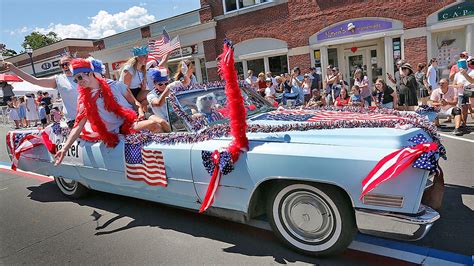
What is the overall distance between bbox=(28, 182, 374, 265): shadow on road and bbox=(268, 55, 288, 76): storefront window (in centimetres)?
1237

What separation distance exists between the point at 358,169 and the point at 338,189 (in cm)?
30

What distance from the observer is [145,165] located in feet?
12.3

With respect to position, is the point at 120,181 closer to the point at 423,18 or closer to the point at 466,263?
the point at 466,263

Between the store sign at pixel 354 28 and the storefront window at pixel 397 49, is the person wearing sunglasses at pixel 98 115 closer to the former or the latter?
the store sign at pixel 354 28

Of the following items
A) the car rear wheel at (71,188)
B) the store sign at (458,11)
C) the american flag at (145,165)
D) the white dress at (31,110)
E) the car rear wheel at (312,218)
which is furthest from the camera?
the white dress at (31,110)

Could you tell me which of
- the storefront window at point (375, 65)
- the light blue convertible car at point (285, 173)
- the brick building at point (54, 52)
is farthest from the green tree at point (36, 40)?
the light blue convertible car at point (285, 173)

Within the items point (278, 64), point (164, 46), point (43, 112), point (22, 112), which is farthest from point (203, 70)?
point (164, 46)

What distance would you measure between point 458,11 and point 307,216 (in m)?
12.7

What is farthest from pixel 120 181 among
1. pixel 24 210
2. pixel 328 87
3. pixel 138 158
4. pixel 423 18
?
pixel 423 18

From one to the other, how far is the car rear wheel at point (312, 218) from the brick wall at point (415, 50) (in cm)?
1230

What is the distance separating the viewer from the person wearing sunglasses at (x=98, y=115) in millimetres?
4113

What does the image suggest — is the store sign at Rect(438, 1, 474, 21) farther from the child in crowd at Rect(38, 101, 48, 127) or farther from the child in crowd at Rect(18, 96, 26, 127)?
the child in crowd at Rect(18, 96, 26, 127)

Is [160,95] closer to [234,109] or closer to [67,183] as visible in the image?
[234,109]

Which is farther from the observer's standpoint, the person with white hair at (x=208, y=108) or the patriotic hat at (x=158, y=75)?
the patriotic hat at (x=158, y=75)
